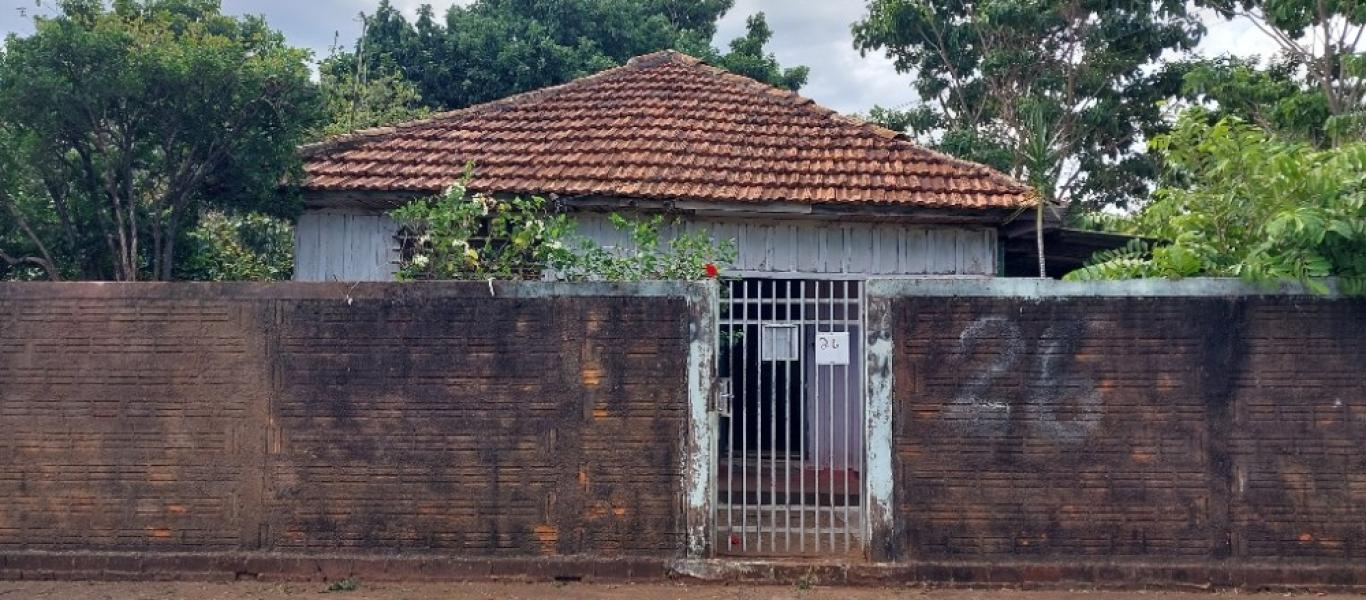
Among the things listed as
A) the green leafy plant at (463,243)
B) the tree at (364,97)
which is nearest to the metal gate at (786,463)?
the green leafy plant at (463,243)

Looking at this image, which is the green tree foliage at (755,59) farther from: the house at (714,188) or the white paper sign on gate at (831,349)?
the white paper sign on gate at (831,349)

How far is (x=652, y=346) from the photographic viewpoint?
613 cm

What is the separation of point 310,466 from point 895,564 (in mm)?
3563

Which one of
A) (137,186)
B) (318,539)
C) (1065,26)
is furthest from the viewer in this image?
(1065,26)

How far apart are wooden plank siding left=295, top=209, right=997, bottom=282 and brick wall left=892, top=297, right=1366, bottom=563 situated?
303cm

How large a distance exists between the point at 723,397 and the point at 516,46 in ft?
41.3

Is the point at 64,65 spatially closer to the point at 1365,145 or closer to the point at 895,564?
the point at 895,564

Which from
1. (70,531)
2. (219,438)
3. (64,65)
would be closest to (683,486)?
(219,438)

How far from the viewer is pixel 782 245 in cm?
906

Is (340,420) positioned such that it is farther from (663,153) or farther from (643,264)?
(663,153)

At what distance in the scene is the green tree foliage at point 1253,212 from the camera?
18.6 ft

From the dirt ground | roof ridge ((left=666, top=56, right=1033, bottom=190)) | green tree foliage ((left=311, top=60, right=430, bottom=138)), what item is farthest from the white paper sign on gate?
green tree foliage ((left=311, top=60, right=430, bottom=138))

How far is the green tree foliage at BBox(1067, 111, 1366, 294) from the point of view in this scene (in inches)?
224

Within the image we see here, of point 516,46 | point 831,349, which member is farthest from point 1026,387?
point 516,46
